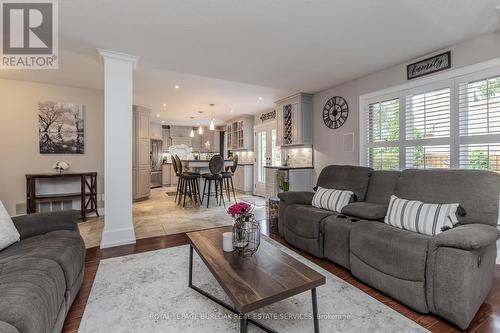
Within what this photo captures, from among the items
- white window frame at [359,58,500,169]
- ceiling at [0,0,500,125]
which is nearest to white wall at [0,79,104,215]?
ceiling at [0,0,500,125]

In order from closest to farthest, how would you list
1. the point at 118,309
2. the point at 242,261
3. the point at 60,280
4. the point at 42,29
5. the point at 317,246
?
the point at 60,280 < the point at 242,261 < the point at 118,309 < the point at 42,29 < the point at 317,246

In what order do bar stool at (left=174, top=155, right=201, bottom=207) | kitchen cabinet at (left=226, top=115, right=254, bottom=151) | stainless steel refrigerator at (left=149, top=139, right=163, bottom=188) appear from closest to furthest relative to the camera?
bar stool at (left=174, top=155, right=201, bottom=207) → kitchen cabinet at (left=226, top=115, right=254, bottom=151) → stainless steel refrigerator at (left=149, top=139, right=163, bottom=188)

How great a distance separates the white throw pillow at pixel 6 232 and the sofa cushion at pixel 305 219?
2.62m

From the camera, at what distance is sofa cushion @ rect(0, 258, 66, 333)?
1.03m

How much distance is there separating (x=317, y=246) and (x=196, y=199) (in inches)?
154

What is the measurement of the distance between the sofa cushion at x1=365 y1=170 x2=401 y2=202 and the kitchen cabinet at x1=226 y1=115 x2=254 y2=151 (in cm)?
491

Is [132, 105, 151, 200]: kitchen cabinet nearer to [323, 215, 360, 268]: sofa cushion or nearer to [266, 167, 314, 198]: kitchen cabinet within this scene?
[266, 167, 314, 198]: kitchen cabinet

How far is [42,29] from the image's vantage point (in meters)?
2.45

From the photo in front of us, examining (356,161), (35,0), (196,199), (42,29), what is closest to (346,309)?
(356,161)

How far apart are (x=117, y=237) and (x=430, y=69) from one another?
15.1 ft

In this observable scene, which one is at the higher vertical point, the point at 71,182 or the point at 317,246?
the point at 71,182

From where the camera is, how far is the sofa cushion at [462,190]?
1938mm

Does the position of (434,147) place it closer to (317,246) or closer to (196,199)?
(317,246)

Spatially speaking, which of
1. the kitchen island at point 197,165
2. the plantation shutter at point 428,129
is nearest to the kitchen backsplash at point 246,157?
the kitchen island at point 197,165
